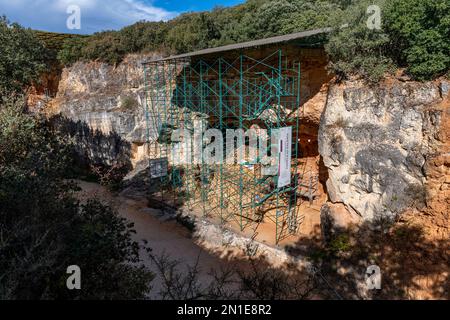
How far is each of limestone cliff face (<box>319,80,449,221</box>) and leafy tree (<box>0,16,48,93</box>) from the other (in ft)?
53.7

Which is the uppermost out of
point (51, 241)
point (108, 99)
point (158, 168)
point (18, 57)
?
point (18, 57)

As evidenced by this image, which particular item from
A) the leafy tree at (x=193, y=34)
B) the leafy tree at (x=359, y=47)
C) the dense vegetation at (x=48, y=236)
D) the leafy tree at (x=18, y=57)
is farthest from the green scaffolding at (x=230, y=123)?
the leafy tree at (x=18, y=57)

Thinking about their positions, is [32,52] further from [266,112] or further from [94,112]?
[266,112]

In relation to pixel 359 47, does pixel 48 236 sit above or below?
below

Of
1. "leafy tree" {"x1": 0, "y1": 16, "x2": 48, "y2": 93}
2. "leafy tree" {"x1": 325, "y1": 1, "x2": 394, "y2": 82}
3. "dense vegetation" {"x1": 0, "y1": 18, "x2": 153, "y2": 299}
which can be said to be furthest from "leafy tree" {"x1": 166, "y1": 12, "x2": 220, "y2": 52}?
"dense vegetation" {"x1": 0, "y1": 18, "x2": 153, "y2": 299}

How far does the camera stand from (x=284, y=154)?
9023 millimetres

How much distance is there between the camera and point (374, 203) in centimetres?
834

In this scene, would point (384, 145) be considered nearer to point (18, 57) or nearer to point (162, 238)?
point (162, 238)

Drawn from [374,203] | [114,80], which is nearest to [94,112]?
[114,80]

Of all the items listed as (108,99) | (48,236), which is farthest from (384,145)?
(108,99)

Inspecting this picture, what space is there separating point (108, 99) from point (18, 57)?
540 cm

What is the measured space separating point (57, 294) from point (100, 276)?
0.67 meters

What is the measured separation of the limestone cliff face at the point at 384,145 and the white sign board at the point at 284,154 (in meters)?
1.31

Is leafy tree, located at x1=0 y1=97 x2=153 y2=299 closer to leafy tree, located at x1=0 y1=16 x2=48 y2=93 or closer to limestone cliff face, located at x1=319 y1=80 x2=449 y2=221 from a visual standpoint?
limestone cliff face, located at x1=319 y1=80 x2=449 y2=221
